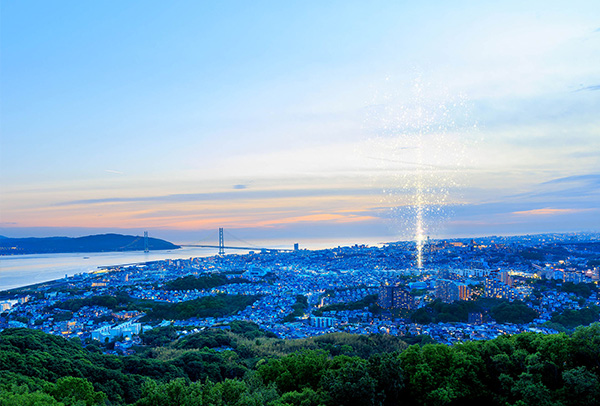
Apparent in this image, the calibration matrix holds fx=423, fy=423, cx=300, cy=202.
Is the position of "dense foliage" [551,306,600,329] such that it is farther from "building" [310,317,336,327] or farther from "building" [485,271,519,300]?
"building" [310,317,336,327]

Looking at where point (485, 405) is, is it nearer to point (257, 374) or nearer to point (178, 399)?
point (257, 374)

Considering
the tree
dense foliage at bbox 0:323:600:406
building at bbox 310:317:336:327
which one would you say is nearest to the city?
building at bbox 310:317:336:327

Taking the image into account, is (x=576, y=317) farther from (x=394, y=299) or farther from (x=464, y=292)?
(x=394, y=299)

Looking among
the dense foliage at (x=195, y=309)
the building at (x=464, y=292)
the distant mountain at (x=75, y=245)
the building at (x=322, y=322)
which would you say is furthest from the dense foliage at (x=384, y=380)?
the distant mountain at (x=75, y=245)

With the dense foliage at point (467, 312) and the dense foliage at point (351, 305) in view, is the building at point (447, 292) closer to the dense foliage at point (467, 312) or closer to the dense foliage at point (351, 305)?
the dense foliage at point (467, 312)

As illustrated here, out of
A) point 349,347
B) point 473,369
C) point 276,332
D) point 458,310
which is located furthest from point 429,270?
point 473,369
